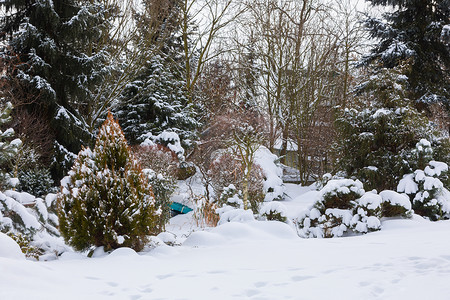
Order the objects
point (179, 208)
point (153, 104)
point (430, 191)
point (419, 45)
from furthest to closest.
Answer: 1. point (153, 104)
2. point (419, 45)
3. point (179, 208)
4. point (430, 191)

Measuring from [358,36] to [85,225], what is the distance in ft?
53.7

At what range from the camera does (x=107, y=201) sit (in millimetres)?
4449

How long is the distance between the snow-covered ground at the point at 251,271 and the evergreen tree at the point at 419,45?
29.0 feet

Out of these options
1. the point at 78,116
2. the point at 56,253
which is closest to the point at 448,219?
the point at 56,253

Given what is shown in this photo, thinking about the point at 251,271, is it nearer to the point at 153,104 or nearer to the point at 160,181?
the point at 160,181

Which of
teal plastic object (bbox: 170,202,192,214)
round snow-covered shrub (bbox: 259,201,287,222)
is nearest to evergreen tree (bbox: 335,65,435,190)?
round snow-covered shrub (bbox: 259,201,287,222)

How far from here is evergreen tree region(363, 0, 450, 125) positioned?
1250 cm

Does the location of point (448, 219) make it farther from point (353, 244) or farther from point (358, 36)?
point (358, 36)

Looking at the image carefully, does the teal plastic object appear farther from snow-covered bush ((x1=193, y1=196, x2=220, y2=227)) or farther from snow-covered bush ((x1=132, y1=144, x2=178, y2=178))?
snow-covered bush ((x1=193, y1=196, x2=220, y2=227))

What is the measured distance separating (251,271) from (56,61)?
12.3 metres

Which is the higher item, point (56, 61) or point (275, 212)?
point (56, 61)

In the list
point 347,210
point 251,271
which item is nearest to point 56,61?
point 347,210

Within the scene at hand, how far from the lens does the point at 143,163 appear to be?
1027cm

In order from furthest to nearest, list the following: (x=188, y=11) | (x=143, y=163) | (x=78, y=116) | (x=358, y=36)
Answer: (x=188, y=11) → (x=358, y=36) → (x=78, y=116) → (x=143, y=163)
